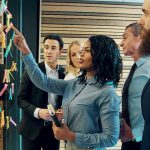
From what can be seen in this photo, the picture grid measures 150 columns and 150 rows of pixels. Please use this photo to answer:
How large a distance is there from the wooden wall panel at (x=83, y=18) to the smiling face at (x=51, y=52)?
4.68 ft

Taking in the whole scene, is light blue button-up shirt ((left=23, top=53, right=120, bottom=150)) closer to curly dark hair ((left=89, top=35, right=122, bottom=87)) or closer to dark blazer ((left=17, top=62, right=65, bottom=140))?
curly dark hair ((left=89, top=35, right=122, bottom=87))

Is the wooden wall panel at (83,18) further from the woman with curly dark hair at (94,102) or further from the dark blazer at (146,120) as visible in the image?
the dark blazer at (146,120)

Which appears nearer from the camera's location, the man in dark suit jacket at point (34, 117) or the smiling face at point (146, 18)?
the smiling face at point (146, 18)

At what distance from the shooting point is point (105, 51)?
1.98 metres

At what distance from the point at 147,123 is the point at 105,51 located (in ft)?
2.54

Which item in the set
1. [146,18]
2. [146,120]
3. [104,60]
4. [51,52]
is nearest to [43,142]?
[51,52]

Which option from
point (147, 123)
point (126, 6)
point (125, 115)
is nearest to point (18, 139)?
point (125, 115)

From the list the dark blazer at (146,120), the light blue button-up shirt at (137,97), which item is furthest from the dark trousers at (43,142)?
the dark blazer at (146,120)

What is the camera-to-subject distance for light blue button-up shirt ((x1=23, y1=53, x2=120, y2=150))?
1847 millimetres

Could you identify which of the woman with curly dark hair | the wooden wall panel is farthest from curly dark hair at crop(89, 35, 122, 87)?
Result: the wooden wall panel

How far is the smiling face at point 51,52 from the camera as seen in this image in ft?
9.67

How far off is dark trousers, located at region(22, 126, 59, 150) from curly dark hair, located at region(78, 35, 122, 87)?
3.47 ft

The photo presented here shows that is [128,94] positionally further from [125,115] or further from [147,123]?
[147,123]

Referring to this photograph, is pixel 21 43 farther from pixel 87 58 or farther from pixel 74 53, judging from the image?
pixel 74 53
